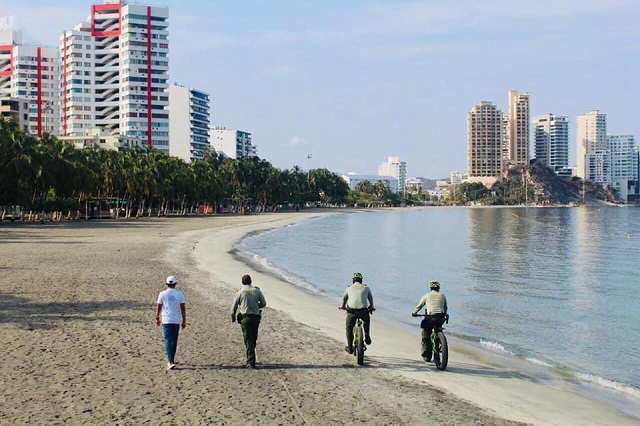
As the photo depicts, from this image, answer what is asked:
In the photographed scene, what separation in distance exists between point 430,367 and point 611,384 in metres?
4.06

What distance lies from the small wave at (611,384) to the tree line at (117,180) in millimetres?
68355

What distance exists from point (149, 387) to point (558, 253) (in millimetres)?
47517

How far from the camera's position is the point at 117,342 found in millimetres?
14742

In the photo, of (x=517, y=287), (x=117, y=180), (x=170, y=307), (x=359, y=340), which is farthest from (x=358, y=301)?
(x=117, y=180)

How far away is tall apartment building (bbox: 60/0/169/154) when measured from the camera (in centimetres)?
19300

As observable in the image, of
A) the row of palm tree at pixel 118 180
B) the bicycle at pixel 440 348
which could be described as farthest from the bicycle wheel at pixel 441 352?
the row of palm tree at pixel 118 180

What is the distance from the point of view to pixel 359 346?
539 inches

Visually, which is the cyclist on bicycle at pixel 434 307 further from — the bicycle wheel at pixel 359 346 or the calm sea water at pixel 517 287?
the calm sea water at pixel 517 287

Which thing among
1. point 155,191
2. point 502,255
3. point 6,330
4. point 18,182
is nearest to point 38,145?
point 18,182

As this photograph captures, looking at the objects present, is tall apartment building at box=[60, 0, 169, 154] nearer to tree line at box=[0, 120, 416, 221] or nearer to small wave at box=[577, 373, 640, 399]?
tree line at box=[0, 120, 416, 221]

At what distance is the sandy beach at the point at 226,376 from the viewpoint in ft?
33.1

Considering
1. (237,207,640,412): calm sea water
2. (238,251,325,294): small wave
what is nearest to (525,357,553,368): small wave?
(237,207,640,412): calm sea water

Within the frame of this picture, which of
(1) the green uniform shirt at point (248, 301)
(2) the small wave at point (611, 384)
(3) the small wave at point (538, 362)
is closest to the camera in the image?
(1) the green uniform shirt at point (248, 301)

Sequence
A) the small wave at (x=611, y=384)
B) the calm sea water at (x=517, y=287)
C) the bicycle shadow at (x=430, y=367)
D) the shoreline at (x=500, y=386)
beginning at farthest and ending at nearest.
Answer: the calm sea water at (x=517, y=287) < the bicycle shadow at (x=430, y=367) < the small wave at (x=611, y=384) < the shoreline at (x=500, y=386)
